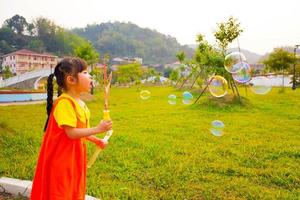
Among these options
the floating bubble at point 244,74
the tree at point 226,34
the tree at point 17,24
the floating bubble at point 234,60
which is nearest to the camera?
the floating bubble at point 244,74

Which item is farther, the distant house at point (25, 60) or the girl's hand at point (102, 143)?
the distant house at point (25, 60)

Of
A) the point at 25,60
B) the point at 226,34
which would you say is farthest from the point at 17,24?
the point at 226,34

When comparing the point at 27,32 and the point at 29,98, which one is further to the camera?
the point at 27,32

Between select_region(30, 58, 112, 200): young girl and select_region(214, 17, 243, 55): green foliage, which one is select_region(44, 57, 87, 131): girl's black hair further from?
select_region(214, 17, 243, 55): green foliage

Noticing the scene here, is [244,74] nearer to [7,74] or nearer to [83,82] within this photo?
[83,82]

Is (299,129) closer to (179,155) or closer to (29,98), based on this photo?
(179,155)

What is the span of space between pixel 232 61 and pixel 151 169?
496cm

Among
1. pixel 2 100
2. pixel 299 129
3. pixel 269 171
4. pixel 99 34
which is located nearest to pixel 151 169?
pixel 269 171

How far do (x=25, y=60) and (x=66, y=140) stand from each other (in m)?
59.6

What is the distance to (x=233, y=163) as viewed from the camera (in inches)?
198

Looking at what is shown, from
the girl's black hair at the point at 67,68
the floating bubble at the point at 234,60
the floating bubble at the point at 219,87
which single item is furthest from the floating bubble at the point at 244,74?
the girl's black hair at the point at 67,68

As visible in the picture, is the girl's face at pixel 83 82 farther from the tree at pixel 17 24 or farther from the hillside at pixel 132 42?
the hillside at pixel 132 42

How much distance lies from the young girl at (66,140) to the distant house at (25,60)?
55.3 meters

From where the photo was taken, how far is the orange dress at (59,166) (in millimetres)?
2426
